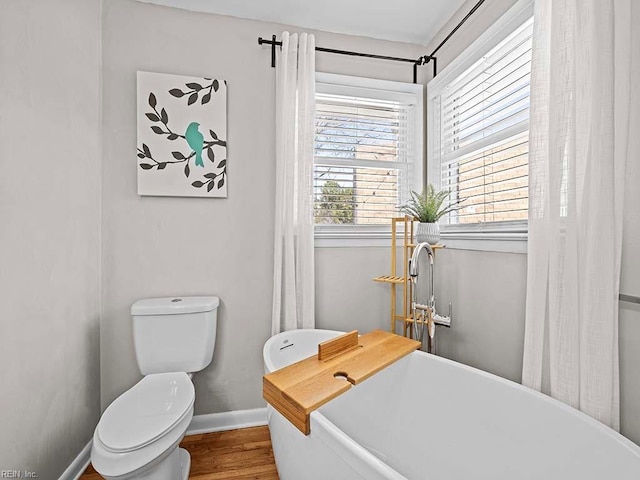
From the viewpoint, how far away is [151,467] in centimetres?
122

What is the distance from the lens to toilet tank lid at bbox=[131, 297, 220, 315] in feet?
5.82

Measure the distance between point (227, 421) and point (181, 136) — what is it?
1.71 meters

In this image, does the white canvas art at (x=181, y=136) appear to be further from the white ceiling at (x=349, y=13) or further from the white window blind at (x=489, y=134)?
the white window blind at (x=489, y=134)

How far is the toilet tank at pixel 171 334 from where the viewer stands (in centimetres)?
178

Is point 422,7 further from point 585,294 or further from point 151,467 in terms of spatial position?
point 151,467

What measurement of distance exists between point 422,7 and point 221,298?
2089mm

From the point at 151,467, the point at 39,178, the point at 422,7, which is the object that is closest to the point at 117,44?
the point at 39,178

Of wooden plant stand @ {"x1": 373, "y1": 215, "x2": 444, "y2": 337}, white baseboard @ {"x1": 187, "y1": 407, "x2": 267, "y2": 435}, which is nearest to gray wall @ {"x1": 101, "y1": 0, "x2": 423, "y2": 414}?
white baseboard @ {"x1": 187, "y1": 407, "x2": 267, "y2": 435}

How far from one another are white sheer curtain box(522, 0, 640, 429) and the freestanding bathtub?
120 millimetres

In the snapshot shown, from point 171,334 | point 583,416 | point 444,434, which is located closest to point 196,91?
point 171,334

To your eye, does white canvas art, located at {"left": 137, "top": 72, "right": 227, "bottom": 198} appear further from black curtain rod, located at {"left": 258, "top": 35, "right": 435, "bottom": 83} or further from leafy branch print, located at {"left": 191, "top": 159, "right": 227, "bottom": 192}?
black curtain rod, located at {"left": 258, "top": 35, "right": 435, "bottom": 83}

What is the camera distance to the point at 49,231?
1478 mm

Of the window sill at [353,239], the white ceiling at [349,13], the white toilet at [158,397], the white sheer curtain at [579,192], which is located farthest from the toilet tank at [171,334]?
the white ceiling at [349,13]

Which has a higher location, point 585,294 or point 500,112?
point 500,112
